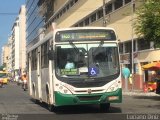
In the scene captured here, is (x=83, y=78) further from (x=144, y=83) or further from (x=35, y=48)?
(x=144, y=83)

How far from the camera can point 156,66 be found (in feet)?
121

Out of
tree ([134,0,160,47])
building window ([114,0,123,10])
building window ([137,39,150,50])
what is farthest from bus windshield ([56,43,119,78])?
building window ([114,0,123,10])

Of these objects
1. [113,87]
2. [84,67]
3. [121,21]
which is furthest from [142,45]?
[84,67]

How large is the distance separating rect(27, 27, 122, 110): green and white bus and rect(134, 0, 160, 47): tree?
6.64m

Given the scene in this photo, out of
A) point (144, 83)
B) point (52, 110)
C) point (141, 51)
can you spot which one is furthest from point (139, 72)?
point (52, 110)

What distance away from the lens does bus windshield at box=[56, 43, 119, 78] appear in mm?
18203

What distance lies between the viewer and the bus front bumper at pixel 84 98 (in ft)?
59.3

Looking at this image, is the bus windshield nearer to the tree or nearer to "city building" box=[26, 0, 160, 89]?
the tree

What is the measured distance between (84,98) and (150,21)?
889 cm

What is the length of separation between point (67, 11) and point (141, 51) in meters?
37.1

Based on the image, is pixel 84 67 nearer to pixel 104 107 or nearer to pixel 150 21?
pixel 104 107

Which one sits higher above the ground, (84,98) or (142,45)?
(142,45)

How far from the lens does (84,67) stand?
18234mm

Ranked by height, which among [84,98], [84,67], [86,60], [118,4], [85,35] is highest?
[118,4]
